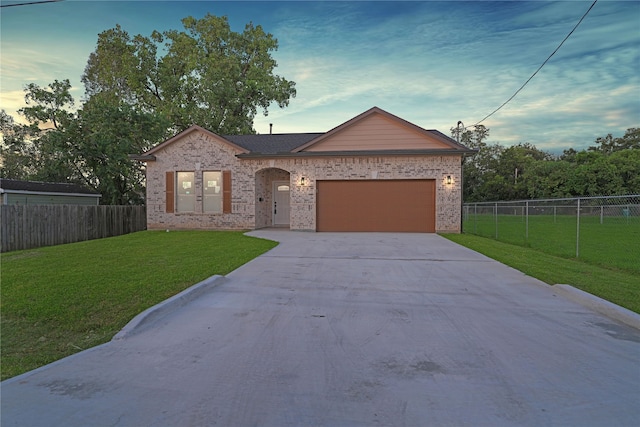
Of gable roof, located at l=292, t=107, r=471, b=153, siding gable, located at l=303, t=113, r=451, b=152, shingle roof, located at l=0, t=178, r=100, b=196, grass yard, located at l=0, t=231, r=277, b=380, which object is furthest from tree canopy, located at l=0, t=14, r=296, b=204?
grass yard, located at l=0, t=231, r=277, b=380

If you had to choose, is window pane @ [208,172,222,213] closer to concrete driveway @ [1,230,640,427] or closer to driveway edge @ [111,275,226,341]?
driveway edge @ [111,275,226,341]

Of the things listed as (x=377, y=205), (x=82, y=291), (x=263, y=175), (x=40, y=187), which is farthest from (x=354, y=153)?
(x=40, y=187)

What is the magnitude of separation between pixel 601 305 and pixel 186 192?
15959mm

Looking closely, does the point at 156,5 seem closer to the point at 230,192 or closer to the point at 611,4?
the point at 230,192

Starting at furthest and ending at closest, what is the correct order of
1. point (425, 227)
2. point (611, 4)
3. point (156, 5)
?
point (425, 227)
point (156, 5)
point (611, 4)

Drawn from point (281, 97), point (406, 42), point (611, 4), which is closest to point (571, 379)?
point (611, 4)

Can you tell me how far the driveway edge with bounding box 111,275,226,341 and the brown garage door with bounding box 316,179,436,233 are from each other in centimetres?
981

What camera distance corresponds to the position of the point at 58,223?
14.6m

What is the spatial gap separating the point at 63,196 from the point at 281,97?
17.8 metres

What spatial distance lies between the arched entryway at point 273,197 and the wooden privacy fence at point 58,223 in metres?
7.50

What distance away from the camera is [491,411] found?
254cm

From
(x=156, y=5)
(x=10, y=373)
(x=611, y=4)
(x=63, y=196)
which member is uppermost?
(x=156, y=5)

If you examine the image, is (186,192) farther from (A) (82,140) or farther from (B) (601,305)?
(B) (601,305)

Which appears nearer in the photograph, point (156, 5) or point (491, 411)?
point (491, 411)
